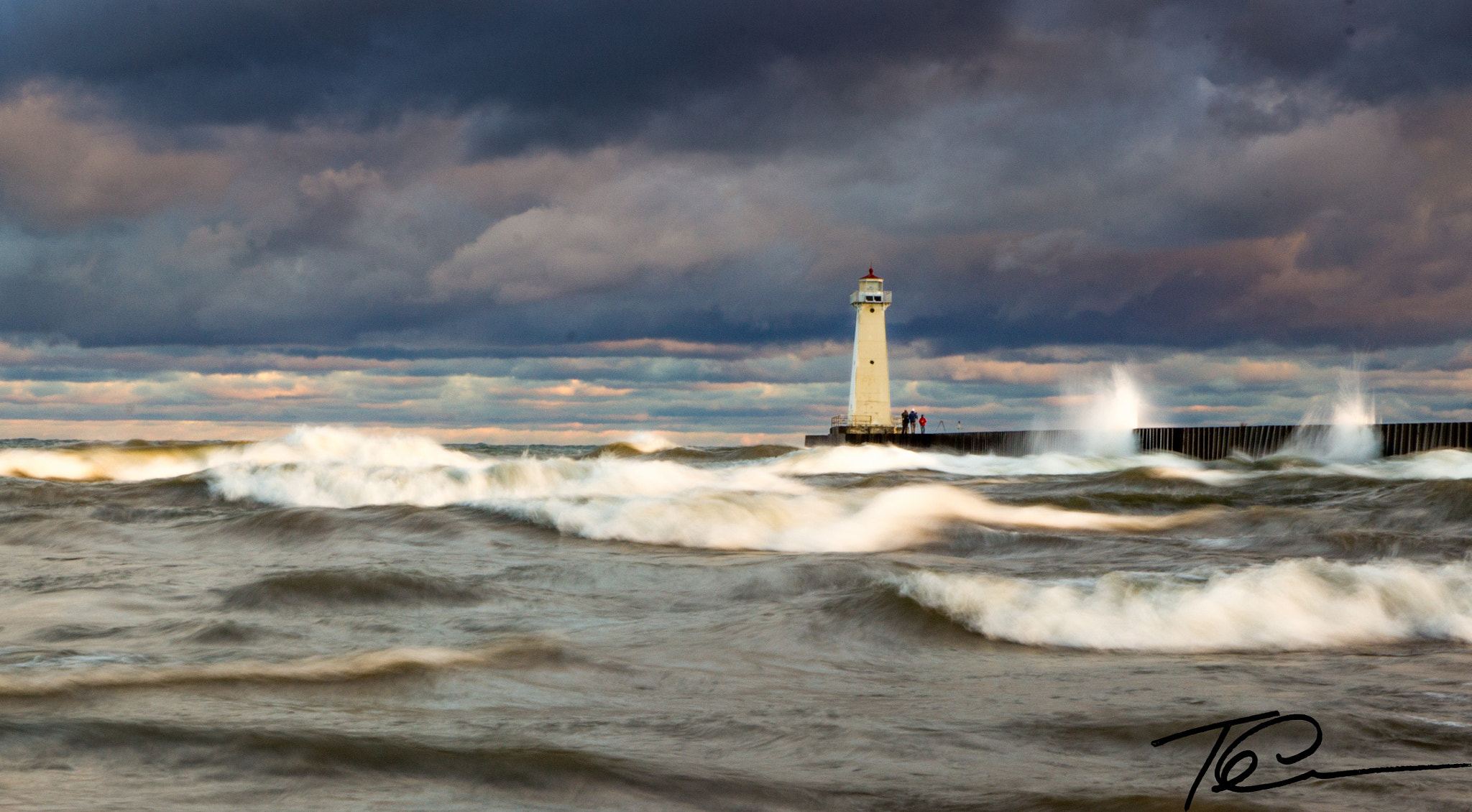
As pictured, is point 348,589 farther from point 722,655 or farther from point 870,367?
point 870,367

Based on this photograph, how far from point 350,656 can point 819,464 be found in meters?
24.1

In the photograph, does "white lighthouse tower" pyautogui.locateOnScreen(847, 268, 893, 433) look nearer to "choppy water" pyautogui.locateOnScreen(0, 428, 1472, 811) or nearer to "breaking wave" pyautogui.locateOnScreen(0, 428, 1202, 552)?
"breaking wave" pyautogui.locateOnScreen(0, 428, 1202, 552)

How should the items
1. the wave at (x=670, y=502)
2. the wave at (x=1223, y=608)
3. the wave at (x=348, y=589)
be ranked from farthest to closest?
the wave at (x=670, y=502) → the wave at (x=348, y=589) → the wave at (x=1223, y=608)

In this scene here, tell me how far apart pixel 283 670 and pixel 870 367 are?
1441 inches

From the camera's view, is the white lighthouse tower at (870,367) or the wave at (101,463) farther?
the white lighthouse tower at (870,367)

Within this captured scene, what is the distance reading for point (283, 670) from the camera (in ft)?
14.6

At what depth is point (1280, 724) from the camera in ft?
11.8

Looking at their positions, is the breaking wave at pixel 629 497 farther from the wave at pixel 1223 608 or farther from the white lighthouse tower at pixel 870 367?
the white lighthouse tower at pixel 870 367

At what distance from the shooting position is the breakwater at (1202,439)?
22.8 metres

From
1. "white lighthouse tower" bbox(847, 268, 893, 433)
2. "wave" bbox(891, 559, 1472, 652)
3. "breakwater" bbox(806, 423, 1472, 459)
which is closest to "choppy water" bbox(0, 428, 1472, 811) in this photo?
"wave" bbox(891, 559, 1472, 652)

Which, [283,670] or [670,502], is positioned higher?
[670,502]
